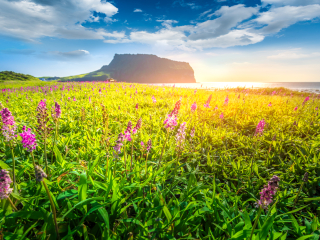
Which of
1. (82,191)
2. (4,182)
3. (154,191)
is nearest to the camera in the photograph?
(4,182)

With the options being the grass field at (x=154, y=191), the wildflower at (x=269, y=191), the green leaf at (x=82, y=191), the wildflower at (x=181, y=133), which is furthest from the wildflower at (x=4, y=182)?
the wildflower at (x=269, y=191)

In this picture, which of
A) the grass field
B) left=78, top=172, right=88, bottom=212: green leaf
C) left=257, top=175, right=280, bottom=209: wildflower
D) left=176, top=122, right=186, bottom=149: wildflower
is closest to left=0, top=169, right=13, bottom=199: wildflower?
the grass field

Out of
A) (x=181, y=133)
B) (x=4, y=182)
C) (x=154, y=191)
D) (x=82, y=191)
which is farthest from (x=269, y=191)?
(x=4, y=182)

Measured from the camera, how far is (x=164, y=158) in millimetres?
3230

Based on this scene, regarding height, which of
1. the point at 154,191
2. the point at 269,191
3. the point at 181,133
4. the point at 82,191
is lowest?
the point at 154,191

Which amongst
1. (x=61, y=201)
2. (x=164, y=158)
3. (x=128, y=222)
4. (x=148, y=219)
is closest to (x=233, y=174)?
(x=164, y=158)

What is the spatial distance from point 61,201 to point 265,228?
2373mm

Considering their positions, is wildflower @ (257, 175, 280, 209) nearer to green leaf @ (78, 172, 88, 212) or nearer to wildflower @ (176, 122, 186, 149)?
wildflower @ (176, 122, 186, 149)

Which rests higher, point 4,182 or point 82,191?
point 4,182

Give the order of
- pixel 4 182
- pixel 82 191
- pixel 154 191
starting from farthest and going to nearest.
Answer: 1. pixel 154 191
2. pixel 82 191
3. pixel 4 182

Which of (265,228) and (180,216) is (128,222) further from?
(265,228)

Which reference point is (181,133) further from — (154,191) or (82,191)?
(82,191)

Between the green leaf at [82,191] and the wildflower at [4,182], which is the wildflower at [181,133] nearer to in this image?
the green leaf at [82,191]

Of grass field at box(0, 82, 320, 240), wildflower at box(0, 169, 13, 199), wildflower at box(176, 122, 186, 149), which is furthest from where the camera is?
wildflower at box(176, 122, 186, 149)
